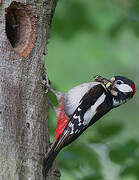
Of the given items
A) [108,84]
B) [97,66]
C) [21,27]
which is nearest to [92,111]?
[108,84]

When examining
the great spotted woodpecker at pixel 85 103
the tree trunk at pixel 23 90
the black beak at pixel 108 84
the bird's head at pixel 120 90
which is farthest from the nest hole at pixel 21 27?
the bird's head at pixel 120 90

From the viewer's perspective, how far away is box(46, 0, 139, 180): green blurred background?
Answer: 476cm

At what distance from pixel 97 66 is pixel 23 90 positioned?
4002 mm

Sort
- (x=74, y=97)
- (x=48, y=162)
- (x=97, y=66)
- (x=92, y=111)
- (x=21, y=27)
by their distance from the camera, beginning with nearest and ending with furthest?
(x=48, y=162)
(x=21, y=27)
(x=92, y=111)
(x=74, y=97)
(x=97, y=66)

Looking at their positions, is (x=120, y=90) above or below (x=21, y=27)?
below

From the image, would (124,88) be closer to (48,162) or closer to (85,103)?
(85,103)

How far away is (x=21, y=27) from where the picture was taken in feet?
14.3

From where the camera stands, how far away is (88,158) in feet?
15.7

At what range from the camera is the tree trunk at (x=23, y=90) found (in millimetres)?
3684

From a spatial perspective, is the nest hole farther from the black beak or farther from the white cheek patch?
the white cheek patch

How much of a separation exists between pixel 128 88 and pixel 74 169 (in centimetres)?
108

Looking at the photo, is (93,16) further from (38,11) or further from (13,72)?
(13,72)

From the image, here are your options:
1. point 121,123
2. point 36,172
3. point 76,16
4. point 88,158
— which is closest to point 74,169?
point 88,158

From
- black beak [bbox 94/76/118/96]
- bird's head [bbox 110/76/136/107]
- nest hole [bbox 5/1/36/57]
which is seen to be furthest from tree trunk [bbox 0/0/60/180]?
bird's head [bbox 110/76/136/107]
